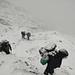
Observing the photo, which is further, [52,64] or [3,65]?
[3,65]

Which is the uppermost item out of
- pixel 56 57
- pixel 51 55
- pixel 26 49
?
pixel 51 55

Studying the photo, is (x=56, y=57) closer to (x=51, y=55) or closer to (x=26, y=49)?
(x=51, y=55)

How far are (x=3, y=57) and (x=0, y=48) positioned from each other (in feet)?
3.64

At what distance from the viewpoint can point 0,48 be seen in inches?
360

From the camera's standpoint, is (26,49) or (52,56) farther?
(26,49)

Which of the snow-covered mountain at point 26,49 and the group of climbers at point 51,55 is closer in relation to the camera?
the group of climbers at point 51,55

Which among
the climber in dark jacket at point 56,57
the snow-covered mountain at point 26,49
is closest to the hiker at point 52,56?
the climber in dark jacket at point 56,57

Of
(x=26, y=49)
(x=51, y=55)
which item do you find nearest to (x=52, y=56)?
(x=51, y=55)

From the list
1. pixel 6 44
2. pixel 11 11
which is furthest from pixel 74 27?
pixel 6 44

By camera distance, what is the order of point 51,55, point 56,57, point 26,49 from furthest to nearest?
point 26,49, point 56,57, point 51,55

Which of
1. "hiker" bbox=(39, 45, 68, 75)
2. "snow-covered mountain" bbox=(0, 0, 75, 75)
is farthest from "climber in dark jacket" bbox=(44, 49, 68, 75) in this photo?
"snow-covered mountain" bbox=(0, 0, 75, 75)

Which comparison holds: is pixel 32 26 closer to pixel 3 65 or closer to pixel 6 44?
pixel 6 44

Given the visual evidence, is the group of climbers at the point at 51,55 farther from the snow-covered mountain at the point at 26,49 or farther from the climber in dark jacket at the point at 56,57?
the snow-covered mountain at the point at 26,49

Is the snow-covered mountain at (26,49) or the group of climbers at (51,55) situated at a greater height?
the group of climbers at (51,55)
